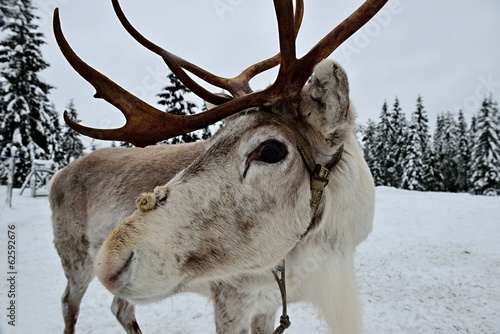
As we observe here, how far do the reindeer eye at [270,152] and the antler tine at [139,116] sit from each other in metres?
0.28

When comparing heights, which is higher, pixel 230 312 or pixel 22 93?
pixel 22 93

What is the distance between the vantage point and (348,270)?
7.92 feet

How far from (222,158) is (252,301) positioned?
1295 millimetres

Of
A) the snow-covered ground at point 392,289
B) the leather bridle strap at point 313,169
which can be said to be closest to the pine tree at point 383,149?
the snow-covered ground at point 392,289

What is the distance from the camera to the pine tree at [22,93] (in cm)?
2031

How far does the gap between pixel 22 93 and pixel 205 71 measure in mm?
23089

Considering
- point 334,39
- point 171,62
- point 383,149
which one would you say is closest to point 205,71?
point 171,62

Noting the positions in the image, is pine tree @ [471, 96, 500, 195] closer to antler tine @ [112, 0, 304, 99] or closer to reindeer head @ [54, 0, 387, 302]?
antler tine @ [112, 0, 304, 99]

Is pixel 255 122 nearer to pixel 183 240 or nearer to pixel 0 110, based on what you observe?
pixel 183 240

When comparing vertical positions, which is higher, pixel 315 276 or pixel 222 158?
pixel 222 158

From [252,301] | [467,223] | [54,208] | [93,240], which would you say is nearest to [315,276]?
[252,301]

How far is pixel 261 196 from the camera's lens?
1.81 m

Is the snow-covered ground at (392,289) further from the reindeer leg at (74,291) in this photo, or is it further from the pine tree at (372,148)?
the pine tree at (372,148)

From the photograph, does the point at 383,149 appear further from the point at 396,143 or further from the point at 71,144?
the point at 71,144
